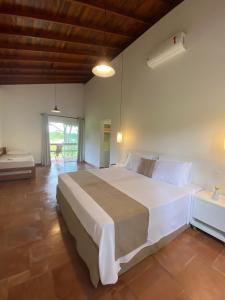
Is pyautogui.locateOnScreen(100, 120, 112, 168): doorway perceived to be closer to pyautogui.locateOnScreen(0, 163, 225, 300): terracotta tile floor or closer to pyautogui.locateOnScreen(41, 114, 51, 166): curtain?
pyautogui.locateOnScreen(41, 114, 51, 166): curtain

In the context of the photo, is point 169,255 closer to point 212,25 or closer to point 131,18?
point 212,25

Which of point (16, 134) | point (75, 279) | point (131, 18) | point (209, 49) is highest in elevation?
point (131, 18)

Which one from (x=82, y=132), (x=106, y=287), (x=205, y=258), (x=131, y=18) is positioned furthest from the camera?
(x=82, y=132)

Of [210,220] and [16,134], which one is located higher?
[16,134]

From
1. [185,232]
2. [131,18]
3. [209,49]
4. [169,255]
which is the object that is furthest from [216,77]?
[169,255]

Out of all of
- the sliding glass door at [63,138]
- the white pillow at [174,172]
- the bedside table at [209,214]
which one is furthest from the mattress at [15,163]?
the bedside table at [209,214]

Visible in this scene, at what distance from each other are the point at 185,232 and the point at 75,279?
1.74 metres

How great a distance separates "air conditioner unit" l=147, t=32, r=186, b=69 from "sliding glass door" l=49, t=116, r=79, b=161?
4893mm

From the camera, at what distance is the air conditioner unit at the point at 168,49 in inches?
114

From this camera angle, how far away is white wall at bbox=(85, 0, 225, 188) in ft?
8.38

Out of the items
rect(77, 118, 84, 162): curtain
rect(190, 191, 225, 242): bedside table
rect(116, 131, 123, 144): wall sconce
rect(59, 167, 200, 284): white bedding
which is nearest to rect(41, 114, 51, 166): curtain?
rect(77, 118, 84, 162): curtain

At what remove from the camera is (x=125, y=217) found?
5.57 feet

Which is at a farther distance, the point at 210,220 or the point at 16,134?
the point at 16,134

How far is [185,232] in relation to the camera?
246 centimetres
